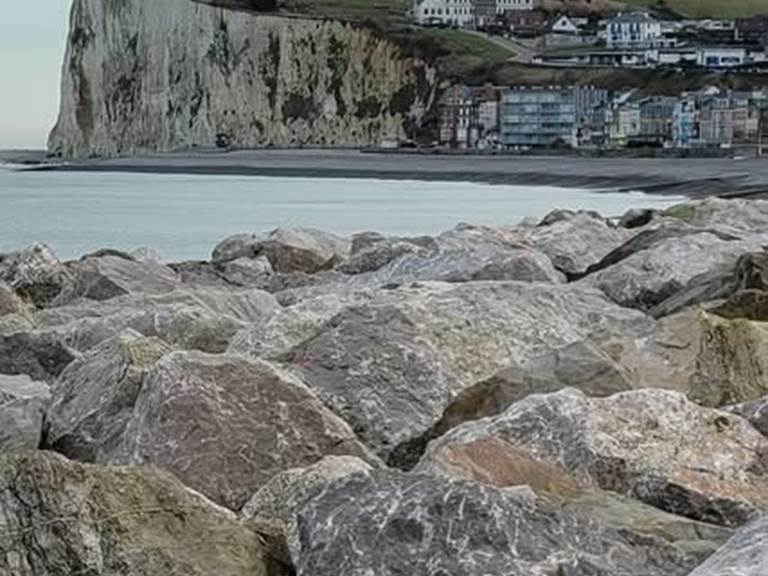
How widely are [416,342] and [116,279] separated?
5509mm

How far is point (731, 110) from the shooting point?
90125 mm

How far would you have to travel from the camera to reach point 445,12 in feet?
456

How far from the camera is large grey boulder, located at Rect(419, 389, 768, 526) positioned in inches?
209

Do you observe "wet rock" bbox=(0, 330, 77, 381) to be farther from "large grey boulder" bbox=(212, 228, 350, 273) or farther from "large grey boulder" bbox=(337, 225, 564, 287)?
"large grey boulder" bbox=(212, 228, 350, 273)

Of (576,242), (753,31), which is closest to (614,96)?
(753,31)

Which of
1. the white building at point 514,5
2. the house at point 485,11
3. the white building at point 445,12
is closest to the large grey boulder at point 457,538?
the white building at point 445,12

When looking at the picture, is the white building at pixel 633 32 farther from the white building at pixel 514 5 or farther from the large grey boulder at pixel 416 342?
the large grey boulder at pixel 416 342

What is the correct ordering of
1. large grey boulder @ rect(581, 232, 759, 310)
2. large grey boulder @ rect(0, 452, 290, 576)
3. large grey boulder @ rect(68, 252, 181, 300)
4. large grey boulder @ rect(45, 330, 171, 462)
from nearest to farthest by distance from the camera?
large grey boulder @ rect(0, 452, 290, 576) < large grey boulder @ rect(45, 330, 171, 462) < large grey boulder @ rect(581, 232, 759, 310) < large grey boulder @ rect(68, 252, 181, 300)

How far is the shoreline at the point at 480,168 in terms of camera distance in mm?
55188

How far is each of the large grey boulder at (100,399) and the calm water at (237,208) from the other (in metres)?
22.9

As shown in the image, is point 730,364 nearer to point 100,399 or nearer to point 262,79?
point 100,399

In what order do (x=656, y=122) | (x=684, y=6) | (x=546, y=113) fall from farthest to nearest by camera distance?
1. (x=684, y=6)
2. (x=546, y=113)
3. (x=656, y=122)

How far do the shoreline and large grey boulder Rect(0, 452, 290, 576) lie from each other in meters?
36.2

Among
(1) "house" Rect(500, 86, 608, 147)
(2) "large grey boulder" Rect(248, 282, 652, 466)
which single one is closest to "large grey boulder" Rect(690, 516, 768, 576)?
(2) "large grey boulder" Rect(248, 282, 652, 466)
